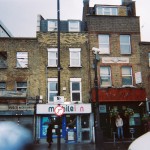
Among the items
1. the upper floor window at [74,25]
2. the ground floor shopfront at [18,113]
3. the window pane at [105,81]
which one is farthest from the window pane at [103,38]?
the ground floor shopfront at [18,113]

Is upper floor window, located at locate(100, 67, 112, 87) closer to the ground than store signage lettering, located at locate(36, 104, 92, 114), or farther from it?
farther from it

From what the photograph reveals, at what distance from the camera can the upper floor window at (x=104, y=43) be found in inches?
1086

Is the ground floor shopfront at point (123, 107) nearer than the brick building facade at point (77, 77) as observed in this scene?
No

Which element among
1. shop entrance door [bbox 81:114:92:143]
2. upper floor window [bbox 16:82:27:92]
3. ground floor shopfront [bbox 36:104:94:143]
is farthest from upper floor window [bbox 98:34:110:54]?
upper floor window [bbox 16:82:27:92]

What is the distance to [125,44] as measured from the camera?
28000 millimetres

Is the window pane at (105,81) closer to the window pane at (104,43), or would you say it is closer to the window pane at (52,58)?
the window pane at (104,43)

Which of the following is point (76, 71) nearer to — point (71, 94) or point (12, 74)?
point (71, 94)

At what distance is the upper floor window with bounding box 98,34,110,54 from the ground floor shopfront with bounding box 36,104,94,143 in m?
5.04

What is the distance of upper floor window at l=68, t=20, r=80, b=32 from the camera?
29.4 meters

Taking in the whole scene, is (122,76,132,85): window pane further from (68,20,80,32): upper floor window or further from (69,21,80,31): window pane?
(69,21,80,31): window pane

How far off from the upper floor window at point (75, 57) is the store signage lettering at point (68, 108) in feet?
11.6

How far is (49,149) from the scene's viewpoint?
19.8 metres

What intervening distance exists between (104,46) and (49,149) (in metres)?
11.4

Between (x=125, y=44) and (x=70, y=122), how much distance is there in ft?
27.3
